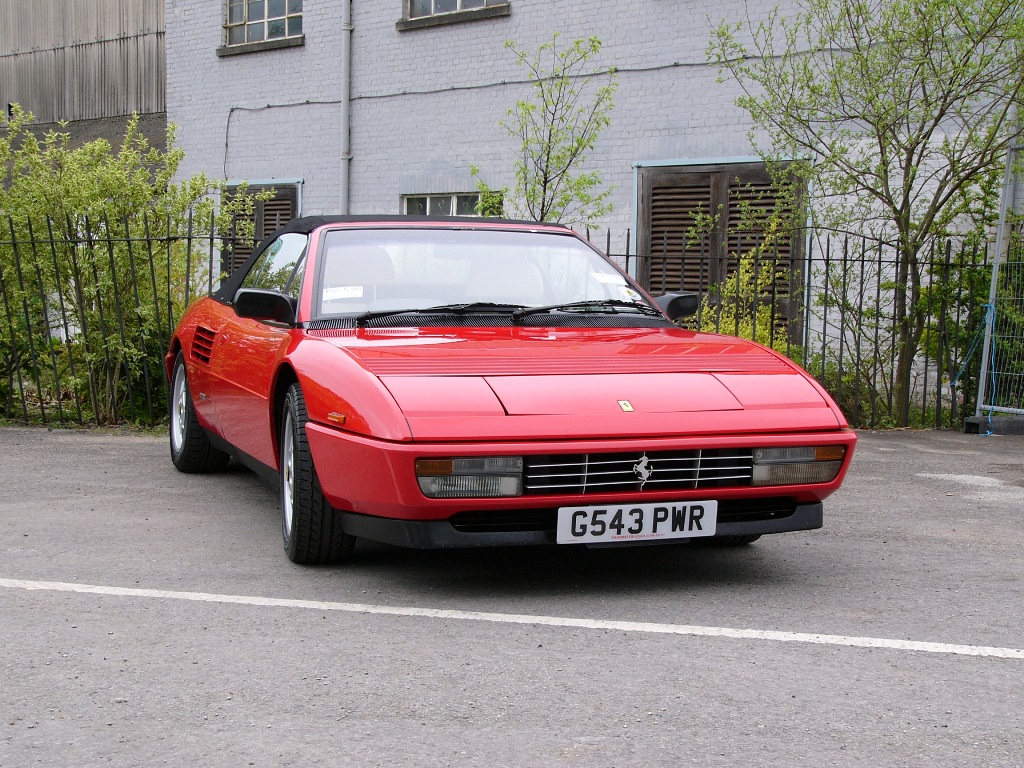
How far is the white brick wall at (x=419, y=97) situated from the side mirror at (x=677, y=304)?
7.14 meters

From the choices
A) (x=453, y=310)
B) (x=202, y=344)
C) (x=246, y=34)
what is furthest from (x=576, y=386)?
(x=246, y=34)

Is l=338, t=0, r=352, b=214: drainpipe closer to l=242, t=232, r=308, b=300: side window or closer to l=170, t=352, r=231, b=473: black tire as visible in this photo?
l=170, t=352, r=231, b=473: black tire

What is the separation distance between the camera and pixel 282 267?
244 inches

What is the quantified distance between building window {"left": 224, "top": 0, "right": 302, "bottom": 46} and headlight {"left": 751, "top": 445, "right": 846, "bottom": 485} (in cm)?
1340

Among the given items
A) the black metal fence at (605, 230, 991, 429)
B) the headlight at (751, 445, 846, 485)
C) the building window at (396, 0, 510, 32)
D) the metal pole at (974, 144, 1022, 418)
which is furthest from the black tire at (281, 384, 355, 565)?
the building window at (396, 0, 510, 32)

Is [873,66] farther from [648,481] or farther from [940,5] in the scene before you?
[648,481]

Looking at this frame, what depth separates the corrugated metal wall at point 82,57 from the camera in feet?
62.8

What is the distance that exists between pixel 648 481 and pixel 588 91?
33.6 ft

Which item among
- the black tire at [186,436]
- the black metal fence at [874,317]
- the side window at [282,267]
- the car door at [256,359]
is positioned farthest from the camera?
the black metal fence at [874,317]

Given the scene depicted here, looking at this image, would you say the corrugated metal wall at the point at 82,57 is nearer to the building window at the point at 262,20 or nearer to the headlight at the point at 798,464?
the building window at the point at 262,20

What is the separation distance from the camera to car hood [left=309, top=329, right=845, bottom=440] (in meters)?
4.33

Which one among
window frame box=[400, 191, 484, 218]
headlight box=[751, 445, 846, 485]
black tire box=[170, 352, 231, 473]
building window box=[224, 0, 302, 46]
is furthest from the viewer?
building window box=[224, 0, 302, 46]

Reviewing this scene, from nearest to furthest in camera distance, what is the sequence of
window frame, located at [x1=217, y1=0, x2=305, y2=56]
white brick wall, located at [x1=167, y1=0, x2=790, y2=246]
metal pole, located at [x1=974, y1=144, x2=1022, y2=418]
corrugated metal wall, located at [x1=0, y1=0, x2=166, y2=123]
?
metal pole, located at [x1=974, y1=144, x2=1022, y2=418], white brick wall, located at [x1=167, y1=0, x2=790, y2=246], window frame, located at [x1=217, y1=0, x2=305, y2=56], corrugated metal wall, located at [x1=0, y1=0, x2=166, y2=123]

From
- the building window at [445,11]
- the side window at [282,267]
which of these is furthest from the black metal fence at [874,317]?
the building window at [445,11]
